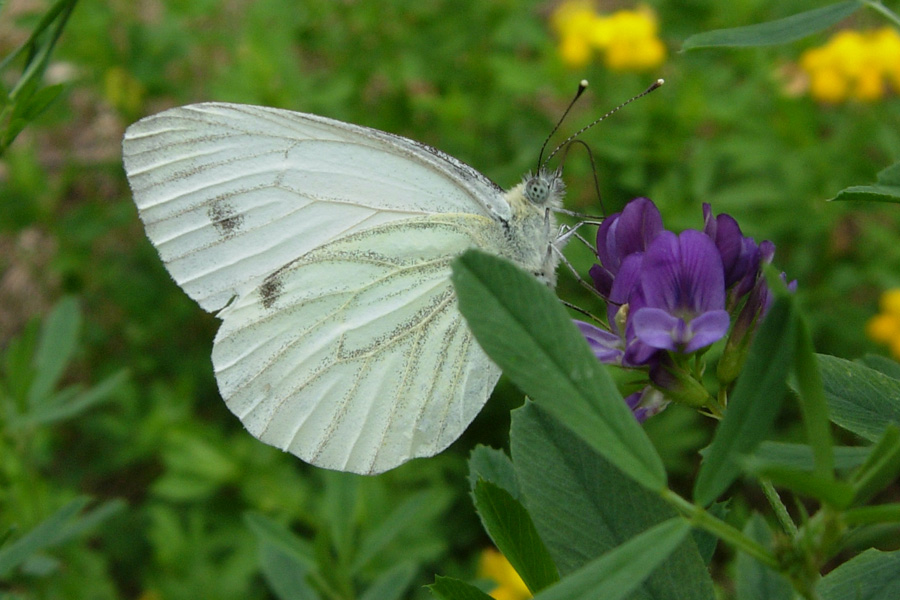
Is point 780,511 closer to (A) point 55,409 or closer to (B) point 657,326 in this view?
(B) point 657,326

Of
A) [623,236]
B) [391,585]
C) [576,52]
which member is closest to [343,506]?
[391,585]

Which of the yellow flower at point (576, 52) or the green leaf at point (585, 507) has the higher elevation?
the yellow flower at point (576, 52)

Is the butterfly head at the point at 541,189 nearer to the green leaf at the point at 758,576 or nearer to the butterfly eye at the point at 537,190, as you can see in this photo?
the butterfly eye at the point at 537,190

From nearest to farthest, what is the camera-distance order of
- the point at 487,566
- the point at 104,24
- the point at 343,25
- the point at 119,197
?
1. the point at 487,566
2. the point at 104,24
3. the point at 343,25
4. the point at 119,197

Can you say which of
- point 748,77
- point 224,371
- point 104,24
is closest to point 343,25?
point 104,24

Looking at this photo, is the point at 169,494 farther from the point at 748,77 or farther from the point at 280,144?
the point at 748,77

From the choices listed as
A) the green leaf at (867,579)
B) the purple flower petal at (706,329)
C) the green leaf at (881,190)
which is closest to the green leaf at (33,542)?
the purple flower petal at (706,329)
